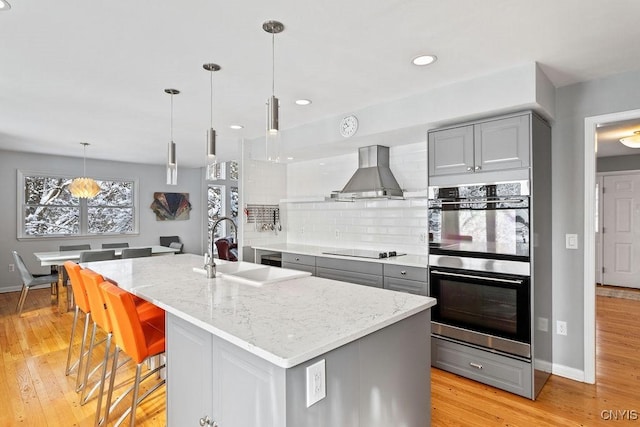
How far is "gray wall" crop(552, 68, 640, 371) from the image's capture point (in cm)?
278

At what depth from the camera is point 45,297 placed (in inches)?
222

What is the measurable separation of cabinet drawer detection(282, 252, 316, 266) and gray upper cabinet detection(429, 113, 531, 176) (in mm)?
1718

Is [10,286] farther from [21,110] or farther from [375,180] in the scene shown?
[375,180]

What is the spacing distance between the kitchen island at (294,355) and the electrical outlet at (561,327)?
5.75 feet

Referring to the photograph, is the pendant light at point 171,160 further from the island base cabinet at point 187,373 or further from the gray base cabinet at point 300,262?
the gray base cabinet at point 300,262

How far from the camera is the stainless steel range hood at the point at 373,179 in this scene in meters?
3.74

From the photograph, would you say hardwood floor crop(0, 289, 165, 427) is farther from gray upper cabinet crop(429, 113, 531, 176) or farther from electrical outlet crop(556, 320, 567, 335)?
electrical outlet crop(556, 320, 567, 335)

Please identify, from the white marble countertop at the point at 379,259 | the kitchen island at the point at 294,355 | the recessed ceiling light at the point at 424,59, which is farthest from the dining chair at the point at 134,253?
the recessed ceiling light at the point at 424,59

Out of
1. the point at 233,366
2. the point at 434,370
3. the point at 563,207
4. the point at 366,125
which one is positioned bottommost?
the point at 434,370

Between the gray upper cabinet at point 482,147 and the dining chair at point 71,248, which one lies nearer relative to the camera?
the gray upper cabinet at point 482,147

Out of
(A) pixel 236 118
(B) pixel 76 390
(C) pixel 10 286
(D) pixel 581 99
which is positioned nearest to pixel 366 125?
(A) pixel 236 118

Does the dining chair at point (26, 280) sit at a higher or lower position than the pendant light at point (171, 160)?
lower

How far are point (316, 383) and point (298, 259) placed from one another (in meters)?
3.02

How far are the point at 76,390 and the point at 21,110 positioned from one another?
2.90 m
